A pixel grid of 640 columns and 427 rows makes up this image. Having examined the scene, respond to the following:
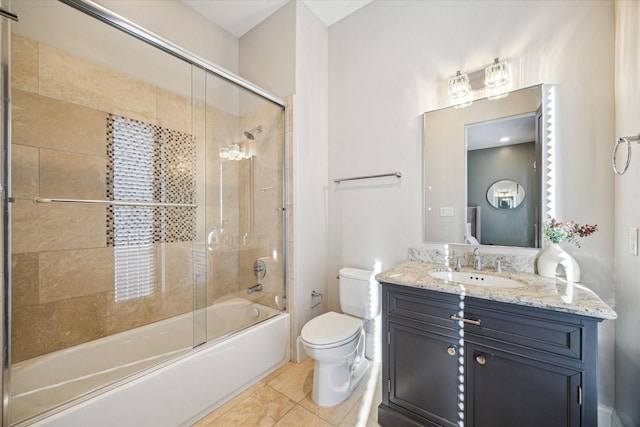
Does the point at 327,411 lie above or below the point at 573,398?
below

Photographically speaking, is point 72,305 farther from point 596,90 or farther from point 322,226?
point 596,90

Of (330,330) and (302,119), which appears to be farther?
(302,119)

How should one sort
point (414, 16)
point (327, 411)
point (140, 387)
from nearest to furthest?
point (140, 387) → point (327, 411) → point (414, 16)

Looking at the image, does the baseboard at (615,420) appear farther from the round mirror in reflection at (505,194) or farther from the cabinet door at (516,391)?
the round mirror in reflection at (505,194)

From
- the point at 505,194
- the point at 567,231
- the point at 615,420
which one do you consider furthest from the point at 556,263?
the point at 615,420

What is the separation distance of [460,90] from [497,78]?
0.21m

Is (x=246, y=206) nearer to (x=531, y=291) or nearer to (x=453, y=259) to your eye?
(x=453, y=259)

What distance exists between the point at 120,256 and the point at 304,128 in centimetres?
172

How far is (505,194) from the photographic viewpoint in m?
1.64

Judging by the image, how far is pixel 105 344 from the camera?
5.64 feet

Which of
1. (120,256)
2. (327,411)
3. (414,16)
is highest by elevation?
(414,16)

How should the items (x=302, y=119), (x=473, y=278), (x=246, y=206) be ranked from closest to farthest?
(x=473, y=278) → (x=302, y=119) → (x=246, y=206)

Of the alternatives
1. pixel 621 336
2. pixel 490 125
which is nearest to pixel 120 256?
pixel 490 125

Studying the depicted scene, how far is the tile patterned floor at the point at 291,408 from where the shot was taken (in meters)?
1.52
